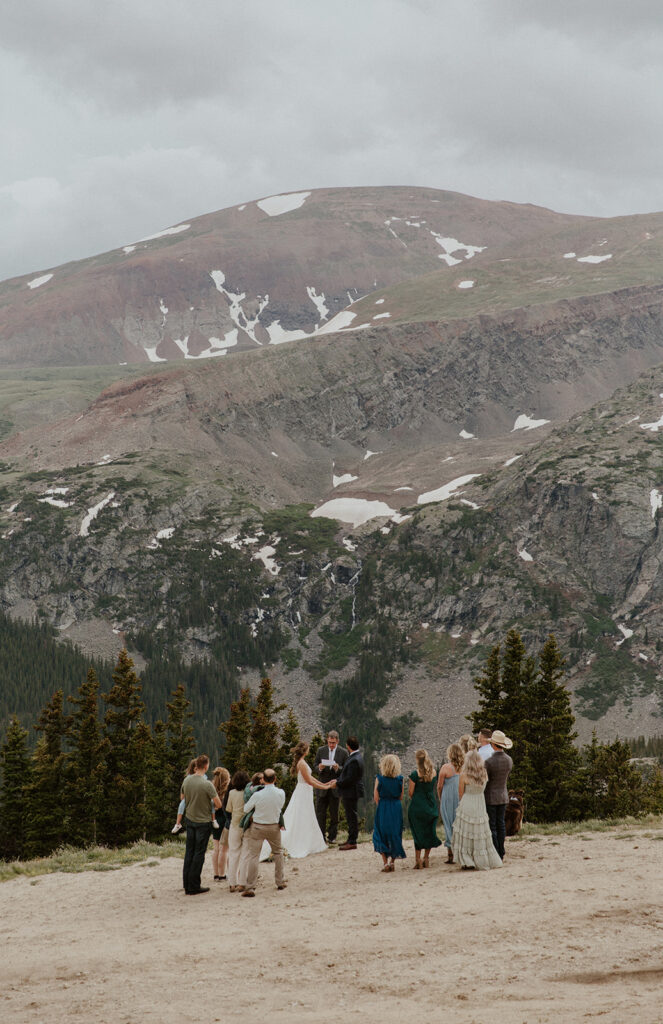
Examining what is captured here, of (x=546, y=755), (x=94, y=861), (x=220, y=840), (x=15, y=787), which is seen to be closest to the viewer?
(x=220, y=840)

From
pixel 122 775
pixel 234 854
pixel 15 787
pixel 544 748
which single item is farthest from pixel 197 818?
pixel 15 787

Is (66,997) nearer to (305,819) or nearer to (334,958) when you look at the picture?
(334,958)

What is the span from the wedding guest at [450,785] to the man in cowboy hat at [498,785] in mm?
752

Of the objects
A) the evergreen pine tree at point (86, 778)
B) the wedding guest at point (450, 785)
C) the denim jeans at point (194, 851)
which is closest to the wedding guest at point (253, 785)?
the denim jeans at point (194, 851)

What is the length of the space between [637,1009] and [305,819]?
1429cm

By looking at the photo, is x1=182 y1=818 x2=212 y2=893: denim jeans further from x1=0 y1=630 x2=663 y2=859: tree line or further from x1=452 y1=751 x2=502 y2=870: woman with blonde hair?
x1=0 y1=630 x2=663 y2=859: tree line

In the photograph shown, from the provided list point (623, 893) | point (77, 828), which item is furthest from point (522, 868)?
point (77, 828)

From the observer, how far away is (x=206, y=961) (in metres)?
15.6

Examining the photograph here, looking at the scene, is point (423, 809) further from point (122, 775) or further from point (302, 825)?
point (122, 775)

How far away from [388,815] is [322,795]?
11.5 feet

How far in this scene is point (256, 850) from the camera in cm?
2103

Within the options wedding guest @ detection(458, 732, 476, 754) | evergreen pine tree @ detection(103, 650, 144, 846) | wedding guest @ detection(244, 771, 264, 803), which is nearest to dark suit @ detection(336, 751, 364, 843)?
wedding guest @ detection(244, 771, 264, 803)

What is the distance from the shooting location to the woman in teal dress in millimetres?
21766

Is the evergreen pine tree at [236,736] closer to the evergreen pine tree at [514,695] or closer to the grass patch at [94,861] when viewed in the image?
the evergreen pine tree at [514,695]
